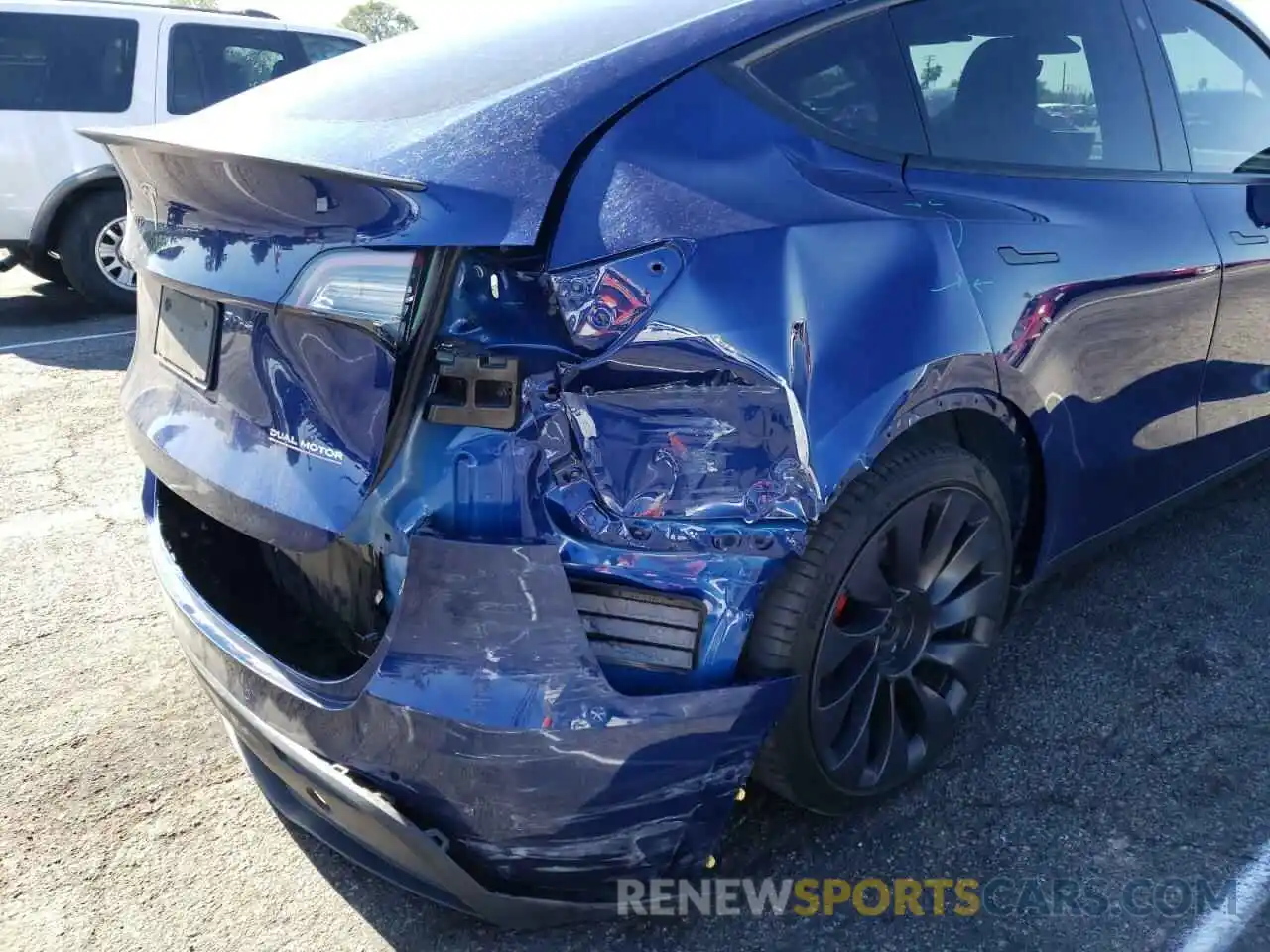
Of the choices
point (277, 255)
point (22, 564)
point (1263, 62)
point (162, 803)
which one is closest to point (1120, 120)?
point (1263, 62)

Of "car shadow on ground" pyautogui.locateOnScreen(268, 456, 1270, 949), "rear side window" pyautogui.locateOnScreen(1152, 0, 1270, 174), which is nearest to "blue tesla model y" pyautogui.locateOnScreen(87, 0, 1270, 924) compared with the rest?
"car shadow on ground" pyautogui.locateOnScreen(268, 456, 1270, 949)

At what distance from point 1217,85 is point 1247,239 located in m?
0.52

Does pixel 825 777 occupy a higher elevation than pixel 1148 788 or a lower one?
higher

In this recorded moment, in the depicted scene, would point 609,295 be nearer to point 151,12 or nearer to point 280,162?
point 280,162

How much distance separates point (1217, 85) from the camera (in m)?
3.18

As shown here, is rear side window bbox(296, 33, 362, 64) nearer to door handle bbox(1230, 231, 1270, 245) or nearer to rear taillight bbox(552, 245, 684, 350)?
door handle bbox(1230, 231, 1270, 245)

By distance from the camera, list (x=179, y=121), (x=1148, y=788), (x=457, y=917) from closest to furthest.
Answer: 1. (x=457, y=917)
2. (x=179, y=121)
3. (x=1148, y=788)

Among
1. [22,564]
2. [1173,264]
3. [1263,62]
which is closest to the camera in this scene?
[1173,264]

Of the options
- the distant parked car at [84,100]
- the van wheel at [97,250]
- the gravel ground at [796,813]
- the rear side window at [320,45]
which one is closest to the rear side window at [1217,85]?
the gravel ground at [796,813]

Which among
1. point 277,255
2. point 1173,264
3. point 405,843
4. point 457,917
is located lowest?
point 457,917

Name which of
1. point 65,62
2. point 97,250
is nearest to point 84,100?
point 65,62

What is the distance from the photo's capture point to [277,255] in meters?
1.74

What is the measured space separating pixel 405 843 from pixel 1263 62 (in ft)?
11.2

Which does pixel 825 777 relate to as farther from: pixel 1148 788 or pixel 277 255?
pixel 277 255
